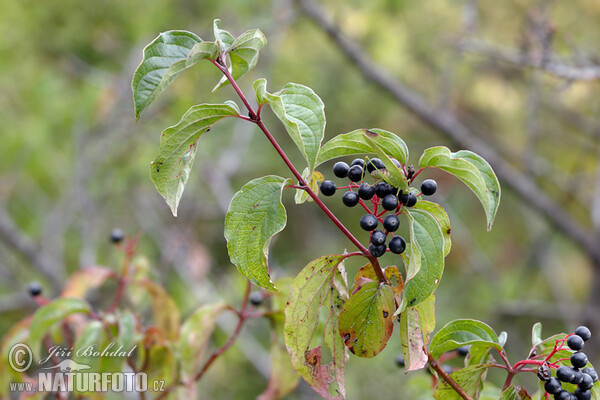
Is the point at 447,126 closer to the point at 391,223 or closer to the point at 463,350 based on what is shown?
the point at 463,350

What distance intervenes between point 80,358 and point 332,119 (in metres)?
5.09

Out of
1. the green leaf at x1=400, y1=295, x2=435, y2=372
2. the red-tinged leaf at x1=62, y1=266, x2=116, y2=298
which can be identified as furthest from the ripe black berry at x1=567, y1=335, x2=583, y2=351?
the red-tinged leaf at x1=62, y1=266, x2=116, y2=298

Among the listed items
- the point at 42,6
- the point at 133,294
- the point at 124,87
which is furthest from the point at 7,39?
the point at 133,294

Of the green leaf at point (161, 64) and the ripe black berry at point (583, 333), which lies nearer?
the green leaf at point (161, 64)

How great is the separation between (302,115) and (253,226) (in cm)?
20

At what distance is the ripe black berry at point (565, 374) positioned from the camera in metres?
0.85

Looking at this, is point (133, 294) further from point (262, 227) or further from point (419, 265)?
point (419, 265)

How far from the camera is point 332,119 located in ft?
20.1

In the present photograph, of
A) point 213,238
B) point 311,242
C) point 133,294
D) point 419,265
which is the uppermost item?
point 419,265

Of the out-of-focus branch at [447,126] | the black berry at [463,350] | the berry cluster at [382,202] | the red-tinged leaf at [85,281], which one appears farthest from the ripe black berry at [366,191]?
the out-of-focus branch at [447,126]

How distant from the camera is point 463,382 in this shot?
3.04 ft

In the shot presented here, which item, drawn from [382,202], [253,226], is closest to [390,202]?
[382,202]

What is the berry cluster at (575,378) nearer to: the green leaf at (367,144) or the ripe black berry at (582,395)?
the ripe black berry at (582,395)

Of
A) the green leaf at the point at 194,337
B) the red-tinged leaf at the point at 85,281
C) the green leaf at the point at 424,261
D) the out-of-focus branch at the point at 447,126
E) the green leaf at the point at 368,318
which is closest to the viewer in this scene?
the green leaf at the point at 424,261
